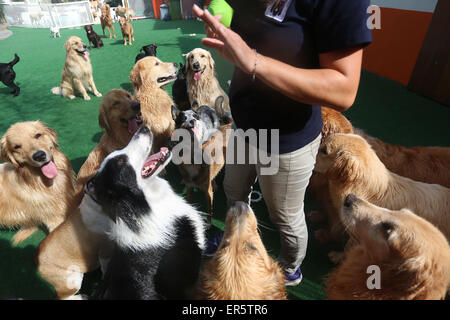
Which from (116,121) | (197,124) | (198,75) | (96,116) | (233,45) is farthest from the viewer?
(96,116)

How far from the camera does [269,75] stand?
3.00ft

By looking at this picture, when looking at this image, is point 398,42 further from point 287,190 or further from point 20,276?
point 20,276

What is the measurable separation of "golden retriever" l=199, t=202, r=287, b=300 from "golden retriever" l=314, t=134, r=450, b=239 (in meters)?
0.93

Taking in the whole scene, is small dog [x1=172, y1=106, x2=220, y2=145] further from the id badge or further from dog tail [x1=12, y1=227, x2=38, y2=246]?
dog tail [x1=12, y1=227, x2=38, y2=246]

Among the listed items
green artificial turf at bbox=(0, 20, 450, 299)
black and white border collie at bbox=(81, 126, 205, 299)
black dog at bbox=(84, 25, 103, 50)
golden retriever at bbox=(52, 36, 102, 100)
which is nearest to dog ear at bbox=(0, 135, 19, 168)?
green artificial turf at bbox=(0, 20, 450, 299)

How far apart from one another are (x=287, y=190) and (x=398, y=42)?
20.2 ft

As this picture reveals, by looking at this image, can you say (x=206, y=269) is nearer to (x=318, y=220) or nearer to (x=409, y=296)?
(x=409, y=296)

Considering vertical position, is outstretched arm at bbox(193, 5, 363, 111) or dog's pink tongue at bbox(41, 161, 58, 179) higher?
outstretched arm at bbox(193, 5, 363, 111)

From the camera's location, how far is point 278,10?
106 centimetres

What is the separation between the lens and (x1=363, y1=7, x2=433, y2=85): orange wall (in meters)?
5.09

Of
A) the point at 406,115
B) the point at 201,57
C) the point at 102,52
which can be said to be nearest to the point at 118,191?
the point at 201,57

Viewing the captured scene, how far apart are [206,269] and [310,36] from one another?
1367mm

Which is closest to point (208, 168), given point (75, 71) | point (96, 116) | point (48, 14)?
point (96, 116)

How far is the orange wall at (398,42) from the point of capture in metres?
5.09
